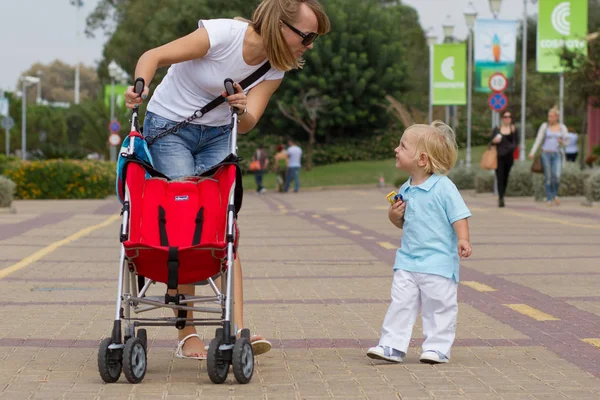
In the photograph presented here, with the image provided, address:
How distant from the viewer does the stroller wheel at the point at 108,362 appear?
5238 mm

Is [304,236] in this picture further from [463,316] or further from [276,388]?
[276,388]

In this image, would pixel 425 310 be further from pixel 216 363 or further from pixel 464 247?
pixel 216 363

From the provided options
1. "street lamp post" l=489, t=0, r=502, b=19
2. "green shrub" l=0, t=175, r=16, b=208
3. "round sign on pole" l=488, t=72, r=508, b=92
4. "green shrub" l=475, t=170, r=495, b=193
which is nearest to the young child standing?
"green shrub" l=0, t=175, r=16, b=208

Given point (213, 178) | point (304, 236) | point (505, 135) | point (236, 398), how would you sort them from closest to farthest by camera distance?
point (236, 398)
point (213, 178)
point (304, 236)
point (505, 135)

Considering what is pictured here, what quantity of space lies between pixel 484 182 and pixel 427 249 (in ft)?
86.5

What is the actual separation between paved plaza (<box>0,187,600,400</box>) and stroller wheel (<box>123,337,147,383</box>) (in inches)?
2.0

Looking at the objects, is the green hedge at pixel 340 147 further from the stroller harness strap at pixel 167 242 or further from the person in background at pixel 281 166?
the stroller harness strap at pixel 167 242

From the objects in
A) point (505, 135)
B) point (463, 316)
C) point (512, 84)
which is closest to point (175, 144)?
point (463, 316)

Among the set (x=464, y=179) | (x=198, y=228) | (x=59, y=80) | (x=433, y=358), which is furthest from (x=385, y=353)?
(x=59, y=80)

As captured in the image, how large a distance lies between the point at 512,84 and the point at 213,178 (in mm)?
53494

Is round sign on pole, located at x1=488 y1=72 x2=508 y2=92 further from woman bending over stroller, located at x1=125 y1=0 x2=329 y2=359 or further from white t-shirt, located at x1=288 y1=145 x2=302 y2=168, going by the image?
woman bending over stroller, located at x1=125 y1=0 x2=329 y2=359

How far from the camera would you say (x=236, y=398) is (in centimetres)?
505

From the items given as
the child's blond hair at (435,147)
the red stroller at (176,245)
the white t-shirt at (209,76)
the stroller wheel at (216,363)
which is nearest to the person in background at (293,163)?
the child's blond hair at (435,147)

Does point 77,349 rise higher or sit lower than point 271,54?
lower
